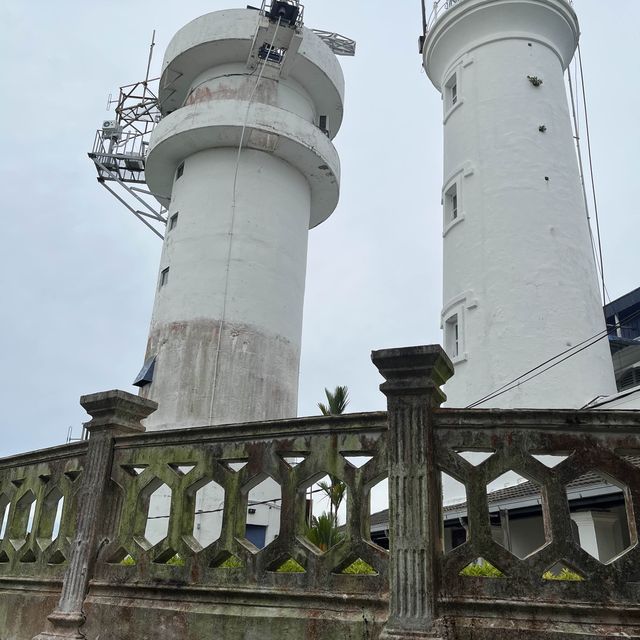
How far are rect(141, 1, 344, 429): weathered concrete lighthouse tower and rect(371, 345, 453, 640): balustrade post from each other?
1534 centimetres

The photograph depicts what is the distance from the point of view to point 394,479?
17.2ft

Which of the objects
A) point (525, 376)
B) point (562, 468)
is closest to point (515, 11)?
point (525, 376)

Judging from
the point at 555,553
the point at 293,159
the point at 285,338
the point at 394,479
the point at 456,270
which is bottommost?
the point at 555,553

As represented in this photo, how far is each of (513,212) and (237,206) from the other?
8921 millimetres

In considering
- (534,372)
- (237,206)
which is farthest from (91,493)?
(237,206)

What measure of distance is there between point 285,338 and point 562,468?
1757 centimetres

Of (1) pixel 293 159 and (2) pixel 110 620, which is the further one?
(1) pixel 293 159

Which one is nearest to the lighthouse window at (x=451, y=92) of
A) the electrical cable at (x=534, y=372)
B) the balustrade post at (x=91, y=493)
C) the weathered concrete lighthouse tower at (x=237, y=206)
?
the weathered concrete lighthouse tower at (x=237, y=206)

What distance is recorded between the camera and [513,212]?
2003 centimetres

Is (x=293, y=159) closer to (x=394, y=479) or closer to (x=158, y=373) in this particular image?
(x=158, y=373)

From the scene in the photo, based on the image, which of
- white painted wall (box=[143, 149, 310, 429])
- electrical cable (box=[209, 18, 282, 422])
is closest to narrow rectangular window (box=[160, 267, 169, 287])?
white painted wall (box=[143, 149, 310, 429])

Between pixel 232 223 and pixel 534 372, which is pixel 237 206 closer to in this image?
pixel 232 223

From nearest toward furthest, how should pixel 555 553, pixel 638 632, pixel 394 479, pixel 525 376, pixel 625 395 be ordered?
1. pixel 638 632
2. pixel 555 553
3. pixel 394 479
4. pixel 625 395
5. pixel 525 376

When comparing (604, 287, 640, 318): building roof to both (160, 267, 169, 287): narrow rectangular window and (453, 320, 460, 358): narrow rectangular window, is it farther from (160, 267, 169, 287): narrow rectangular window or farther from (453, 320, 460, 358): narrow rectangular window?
(160, 267, 169, 287): narrow rectangular window
